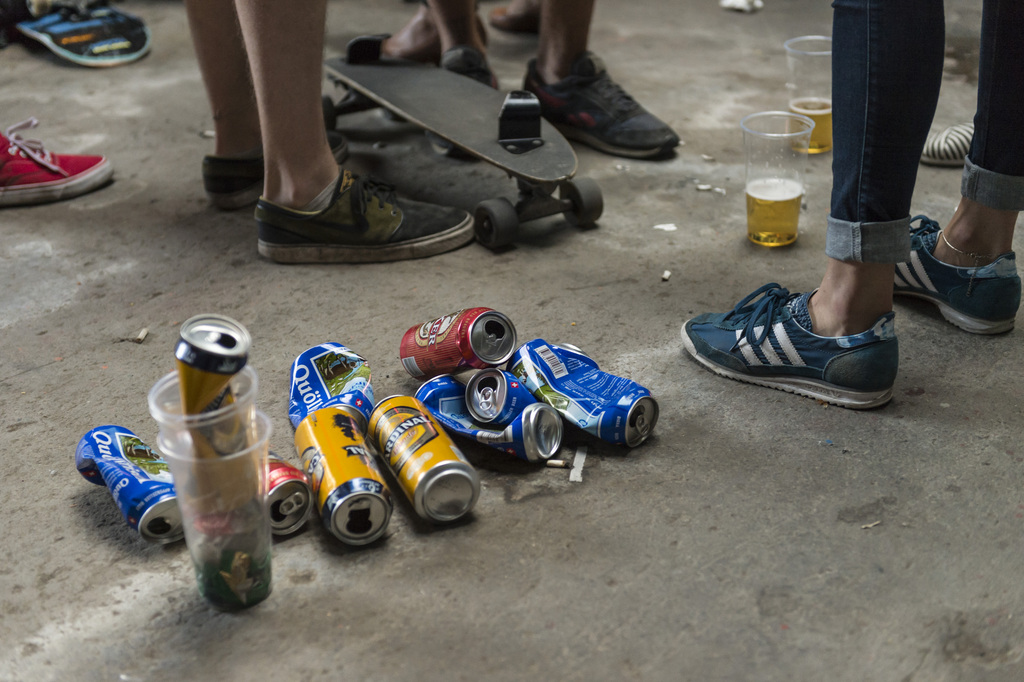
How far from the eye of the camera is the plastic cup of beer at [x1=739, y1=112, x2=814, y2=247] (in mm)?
1937

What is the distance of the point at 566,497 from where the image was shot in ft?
4.01

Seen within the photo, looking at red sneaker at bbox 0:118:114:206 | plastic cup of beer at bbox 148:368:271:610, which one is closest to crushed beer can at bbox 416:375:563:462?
plastic cup of beer at bbox 148:368:271:610


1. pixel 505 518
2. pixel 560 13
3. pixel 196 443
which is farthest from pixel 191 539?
pixel 560 13

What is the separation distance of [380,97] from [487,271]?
0.72 m

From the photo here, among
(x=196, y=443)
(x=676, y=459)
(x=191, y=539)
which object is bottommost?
(x=676, y=459)

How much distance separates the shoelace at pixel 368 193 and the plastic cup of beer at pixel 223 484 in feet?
3.38

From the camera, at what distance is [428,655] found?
3.19 feet

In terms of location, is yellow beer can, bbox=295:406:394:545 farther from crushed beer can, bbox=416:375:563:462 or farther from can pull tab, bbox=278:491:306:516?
crushed beer can, bbox=416:375:563:462

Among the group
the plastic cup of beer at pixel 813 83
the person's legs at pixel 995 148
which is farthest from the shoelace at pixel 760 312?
the plastic cup of beer at pixel 813 83

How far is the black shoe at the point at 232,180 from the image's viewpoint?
221 centimetres

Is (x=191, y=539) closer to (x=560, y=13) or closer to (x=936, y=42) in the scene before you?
(x=936, y=42)

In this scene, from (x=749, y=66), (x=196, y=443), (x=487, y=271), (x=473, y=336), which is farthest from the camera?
(x=749, y=66)

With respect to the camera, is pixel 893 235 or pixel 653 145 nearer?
pixel 893 235

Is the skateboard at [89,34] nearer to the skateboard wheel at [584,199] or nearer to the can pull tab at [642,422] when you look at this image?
the skateboard wheel at [584,199]
